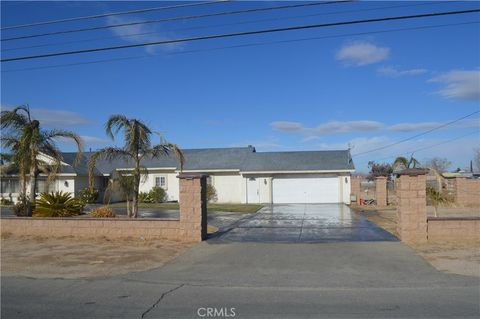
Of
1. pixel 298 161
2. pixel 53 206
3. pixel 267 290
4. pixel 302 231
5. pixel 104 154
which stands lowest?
pixel 267 290

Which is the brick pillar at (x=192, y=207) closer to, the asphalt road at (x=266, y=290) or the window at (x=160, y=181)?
the asphalt road at (x=266, y=290)

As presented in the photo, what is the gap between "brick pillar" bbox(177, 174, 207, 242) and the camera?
48.9 ft

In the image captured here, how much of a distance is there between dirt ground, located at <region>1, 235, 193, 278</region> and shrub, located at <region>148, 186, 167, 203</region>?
20572 mm

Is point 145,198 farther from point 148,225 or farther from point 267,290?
point 267,290

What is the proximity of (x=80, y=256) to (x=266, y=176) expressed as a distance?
80.5 ft

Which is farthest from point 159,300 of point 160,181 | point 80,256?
point 160,181

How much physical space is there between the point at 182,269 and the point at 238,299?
306 cm

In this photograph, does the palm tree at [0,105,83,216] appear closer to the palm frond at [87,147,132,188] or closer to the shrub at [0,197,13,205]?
the palm frond at [87,147,132,188]

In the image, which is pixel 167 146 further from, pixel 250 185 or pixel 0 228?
pixel 250 185

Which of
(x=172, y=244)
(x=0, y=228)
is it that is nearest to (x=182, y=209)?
(x=172, y=244)

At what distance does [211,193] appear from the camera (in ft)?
121

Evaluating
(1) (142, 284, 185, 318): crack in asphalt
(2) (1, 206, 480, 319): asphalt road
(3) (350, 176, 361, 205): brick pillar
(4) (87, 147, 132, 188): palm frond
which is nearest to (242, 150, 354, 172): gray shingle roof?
(3) (350, 176, 361, 205): brick pillar

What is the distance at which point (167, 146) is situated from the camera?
60.7 feet

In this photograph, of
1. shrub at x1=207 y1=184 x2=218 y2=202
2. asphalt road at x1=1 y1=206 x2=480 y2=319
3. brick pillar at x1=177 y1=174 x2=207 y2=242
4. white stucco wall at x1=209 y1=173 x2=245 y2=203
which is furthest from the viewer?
white stucco wall at x1=209 y1=173 x2=245 y2=203
